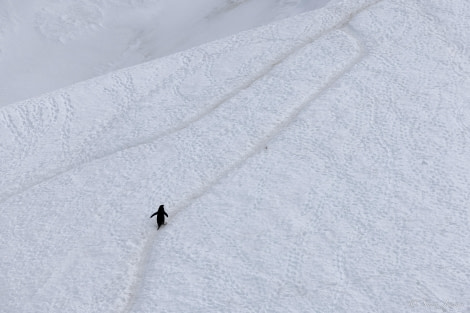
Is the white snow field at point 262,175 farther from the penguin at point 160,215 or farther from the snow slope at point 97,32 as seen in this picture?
the snow slope at point 97,32

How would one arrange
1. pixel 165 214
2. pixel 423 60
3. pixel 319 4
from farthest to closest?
pixel 319 4 < pixel 423 60 < pixel 165 214

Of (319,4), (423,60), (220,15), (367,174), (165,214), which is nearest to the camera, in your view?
(165,214)

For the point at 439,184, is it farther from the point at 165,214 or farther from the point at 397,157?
the point at 165,214

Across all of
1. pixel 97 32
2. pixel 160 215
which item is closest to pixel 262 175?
pixel 160 215

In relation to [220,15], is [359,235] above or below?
below

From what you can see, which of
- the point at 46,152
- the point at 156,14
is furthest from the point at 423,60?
the point at 156,14

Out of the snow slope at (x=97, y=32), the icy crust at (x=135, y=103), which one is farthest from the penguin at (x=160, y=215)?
the snow slope at (x=97, y=32)

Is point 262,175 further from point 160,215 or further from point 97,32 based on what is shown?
point 97,32
